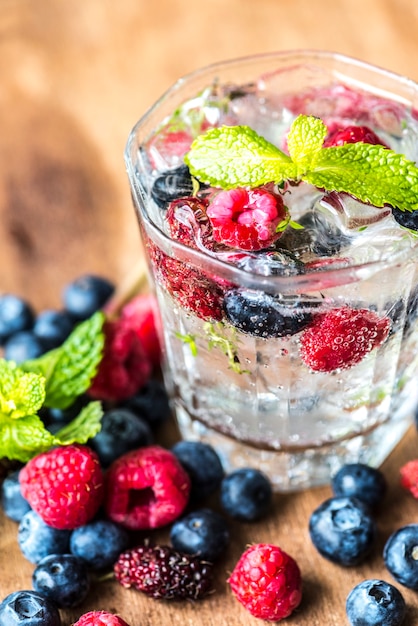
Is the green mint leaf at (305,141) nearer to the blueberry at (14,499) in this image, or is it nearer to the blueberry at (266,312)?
the blueberry at (266,312)

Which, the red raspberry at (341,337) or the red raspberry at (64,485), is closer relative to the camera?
the red raspberry at (341,337)

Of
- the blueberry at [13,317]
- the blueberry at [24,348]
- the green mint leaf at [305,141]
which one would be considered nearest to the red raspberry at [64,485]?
the blueberry at [24,348]

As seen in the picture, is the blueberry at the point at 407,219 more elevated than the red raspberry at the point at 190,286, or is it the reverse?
the blueberry at the point at 407,219

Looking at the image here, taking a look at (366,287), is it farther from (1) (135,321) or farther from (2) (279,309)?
(1) (135,321)

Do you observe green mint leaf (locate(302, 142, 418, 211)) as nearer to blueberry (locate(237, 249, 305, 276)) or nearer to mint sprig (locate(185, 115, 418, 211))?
mint sprig (locate(185, 115, 418, 211))

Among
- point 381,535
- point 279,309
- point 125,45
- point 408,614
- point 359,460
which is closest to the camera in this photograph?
point 279,309

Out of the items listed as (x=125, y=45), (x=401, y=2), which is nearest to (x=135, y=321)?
(x=125, y=45)

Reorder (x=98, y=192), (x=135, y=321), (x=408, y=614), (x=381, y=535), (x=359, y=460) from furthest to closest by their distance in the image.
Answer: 1. (x=98, y=192)
2. (x=135, y=321)
3. (x=359, y=460)
4. (x=381, y=535)
5. (x=408, y=614)

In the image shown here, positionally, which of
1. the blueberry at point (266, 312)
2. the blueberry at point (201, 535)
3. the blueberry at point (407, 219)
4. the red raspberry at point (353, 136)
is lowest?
the blueberry at point (201, 535)
